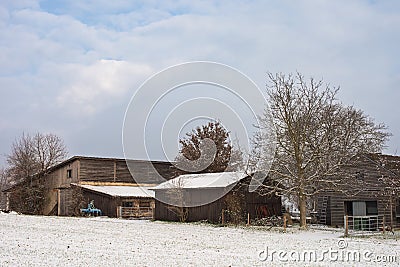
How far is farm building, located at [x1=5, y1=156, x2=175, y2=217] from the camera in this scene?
43406mm

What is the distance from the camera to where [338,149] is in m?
30.6

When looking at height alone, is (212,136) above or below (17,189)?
above

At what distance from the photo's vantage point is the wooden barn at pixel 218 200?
31797 millimetres

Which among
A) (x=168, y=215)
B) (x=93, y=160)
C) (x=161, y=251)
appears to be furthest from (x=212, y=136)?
(x=161, y=251)

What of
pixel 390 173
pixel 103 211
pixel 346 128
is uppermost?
pixel 346 128

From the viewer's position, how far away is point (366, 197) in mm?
33344

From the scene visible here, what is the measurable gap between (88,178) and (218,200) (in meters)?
18.1

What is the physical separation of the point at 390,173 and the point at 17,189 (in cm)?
3398

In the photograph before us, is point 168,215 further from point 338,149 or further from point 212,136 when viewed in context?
point 212,136

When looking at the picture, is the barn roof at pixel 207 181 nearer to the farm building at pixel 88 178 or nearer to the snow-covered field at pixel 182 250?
the farm building at pixel 88 178

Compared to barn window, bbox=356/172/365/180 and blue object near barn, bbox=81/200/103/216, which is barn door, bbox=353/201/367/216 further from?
blue object near barn, bbox=81/200/103/216

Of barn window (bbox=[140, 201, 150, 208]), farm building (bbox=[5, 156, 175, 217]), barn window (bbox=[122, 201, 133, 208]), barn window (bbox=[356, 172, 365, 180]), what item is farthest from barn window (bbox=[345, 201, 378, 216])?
barn window (bbox=[122, 201, 133, 208])

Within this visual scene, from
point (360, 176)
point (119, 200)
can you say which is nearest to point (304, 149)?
point (360, 176)

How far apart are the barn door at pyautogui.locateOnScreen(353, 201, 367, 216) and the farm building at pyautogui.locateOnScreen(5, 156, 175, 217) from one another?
17971 millimetres
